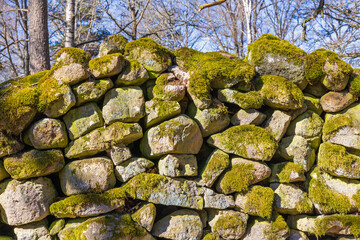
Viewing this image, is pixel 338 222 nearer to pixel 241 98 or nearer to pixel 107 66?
pixel 241 98

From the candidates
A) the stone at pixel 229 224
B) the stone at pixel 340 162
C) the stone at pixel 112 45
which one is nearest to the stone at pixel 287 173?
the stone at pixel 340 162

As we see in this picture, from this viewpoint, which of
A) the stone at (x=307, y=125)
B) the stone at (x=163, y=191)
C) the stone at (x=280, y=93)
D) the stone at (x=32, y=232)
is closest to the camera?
the stone at (x=32, y=232)

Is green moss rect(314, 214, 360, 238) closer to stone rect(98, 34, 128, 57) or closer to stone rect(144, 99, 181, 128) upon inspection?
stone rect(144, 99, 181, 128)

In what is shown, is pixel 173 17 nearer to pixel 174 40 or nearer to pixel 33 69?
pixel 174 40

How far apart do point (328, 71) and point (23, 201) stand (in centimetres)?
349

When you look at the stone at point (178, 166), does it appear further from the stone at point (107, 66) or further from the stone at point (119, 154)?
the stone at point (107, 66)

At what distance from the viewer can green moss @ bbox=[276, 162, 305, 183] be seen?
2.84 meters

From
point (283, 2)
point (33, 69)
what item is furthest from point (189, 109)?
point (283, 2)

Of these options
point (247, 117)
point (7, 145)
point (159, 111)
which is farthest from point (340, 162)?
point (7, 145)

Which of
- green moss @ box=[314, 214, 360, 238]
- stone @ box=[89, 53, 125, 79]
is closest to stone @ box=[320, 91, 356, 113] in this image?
green moss @ box=[314, 214, 360, 238]

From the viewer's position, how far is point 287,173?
112 inches

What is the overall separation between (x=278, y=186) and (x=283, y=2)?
13030 mm

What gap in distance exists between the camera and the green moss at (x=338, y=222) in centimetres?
279

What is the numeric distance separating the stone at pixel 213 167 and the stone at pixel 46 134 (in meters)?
1.44
